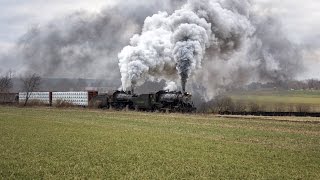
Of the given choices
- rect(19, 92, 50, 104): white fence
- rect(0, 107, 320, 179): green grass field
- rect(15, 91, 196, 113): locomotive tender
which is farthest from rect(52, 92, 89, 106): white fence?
rect(0, 107, 320, 179): green grass field

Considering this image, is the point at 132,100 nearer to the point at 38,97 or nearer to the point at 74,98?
the point at 74,98

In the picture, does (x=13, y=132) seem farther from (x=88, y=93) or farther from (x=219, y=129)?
(x=88, y=93)

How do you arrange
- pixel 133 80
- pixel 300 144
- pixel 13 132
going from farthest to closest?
pixel 133 80
pixel 13 132
pixel 300 144

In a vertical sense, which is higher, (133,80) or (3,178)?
(133,80)

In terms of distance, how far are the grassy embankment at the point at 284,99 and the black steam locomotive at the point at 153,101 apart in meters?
10.4

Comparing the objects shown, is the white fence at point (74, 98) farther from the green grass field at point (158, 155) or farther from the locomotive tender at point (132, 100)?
the green grass field at point (158, 155)

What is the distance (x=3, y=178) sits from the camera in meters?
12.8

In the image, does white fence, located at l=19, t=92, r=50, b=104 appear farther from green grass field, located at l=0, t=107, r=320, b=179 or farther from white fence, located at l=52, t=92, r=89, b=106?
green grass field, located at l=0, t=107, r=320, b=179

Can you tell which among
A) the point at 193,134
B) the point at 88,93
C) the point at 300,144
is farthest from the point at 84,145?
the point at 88,93

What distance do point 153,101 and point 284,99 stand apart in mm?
17289

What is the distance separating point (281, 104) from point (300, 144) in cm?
3232

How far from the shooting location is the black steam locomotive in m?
48.8

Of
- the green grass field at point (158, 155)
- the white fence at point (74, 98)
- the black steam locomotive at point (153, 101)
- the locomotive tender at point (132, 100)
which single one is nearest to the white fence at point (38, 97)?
the locomotive tender at point (132, 100)

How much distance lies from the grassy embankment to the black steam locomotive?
10384 mm
